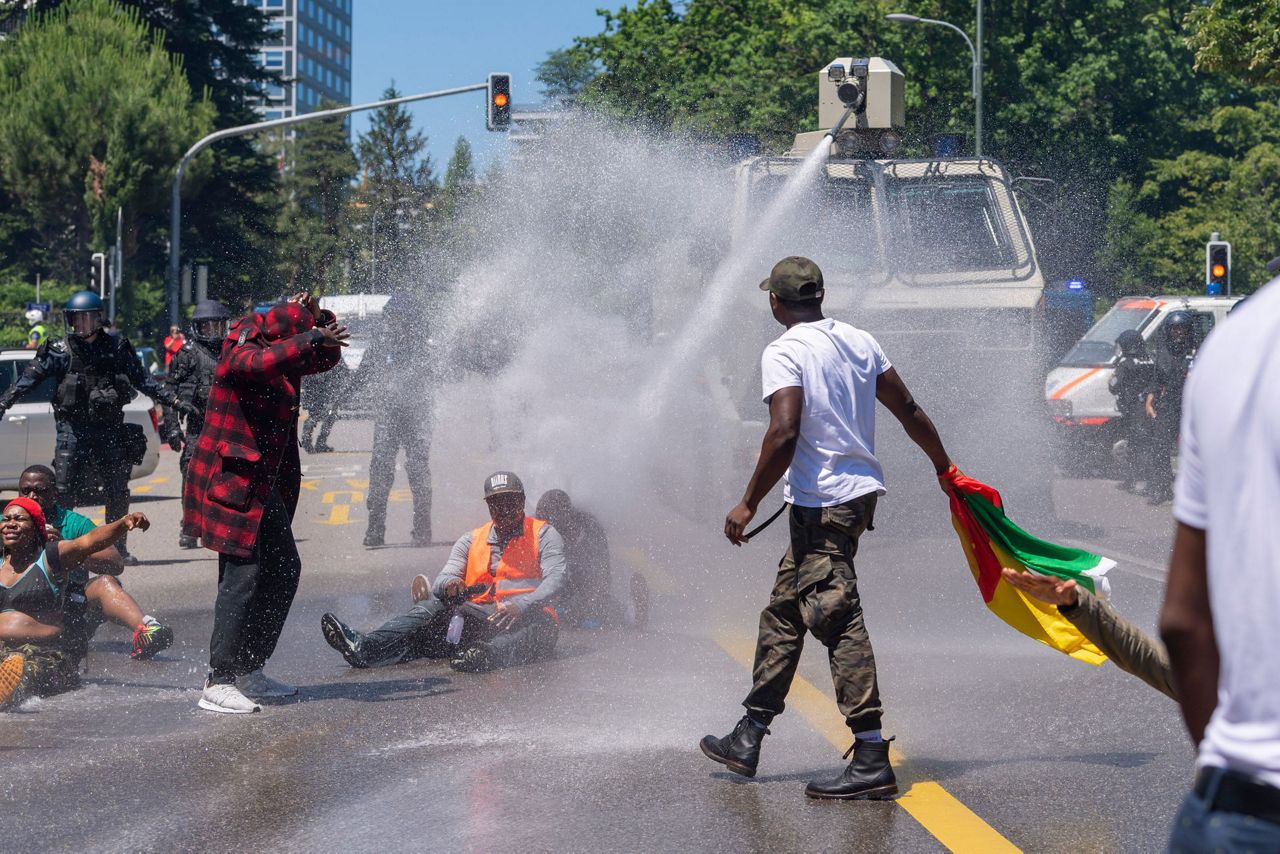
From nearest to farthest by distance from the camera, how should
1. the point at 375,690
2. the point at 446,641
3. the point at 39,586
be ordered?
the point at 375,690 < the point at 39,586 < the point at 446,641

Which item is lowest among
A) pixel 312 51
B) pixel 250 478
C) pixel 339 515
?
pixel 339 515

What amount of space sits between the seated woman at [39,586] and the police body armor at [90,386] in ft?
11.1

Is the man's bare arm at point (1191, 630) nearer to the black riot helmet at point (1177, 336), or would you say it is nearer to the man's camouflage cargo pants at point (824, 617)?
the man's camouflage cargo pants at point (824, 617)

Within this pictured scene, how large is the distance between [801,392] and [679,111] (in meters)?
31.0

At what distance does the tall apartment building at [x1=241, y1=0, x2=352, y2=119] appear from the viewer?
5989 inches

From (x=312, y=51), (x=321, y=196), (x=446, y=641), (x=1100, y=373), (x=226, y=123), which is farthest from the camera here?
(x=312, y=51)

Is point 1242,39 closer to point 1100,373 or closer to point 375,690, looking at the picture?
point 1100,373

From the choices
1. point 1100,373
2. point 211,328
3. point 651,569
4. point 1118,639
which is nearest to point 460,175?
point 1100,373

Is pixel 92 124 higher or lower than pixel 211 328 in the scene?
higher

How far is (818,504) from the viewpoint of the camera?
521 cm

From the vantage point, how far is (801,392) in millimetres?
5219

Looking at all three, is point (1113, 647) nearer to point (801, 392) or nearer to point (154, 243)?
point (801, 392)

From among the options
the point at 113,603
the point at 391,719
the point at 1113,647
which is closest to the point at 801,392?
the point at 1113,647

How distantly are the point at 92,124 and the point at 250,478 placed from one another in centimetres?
3950
